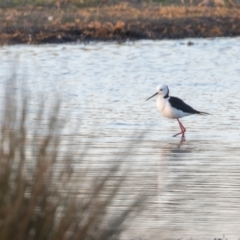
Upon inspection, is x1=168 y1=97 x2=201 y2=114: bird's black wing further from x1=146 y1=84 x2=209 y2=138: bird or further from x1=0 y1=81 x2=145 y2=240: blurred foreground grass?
x1=0 y1=81 x2=145 y2=240: blurred foreground grass

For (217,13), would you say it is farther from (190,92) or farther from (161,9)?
(190,92)

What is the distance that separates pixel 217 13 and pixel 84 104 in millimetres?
12718

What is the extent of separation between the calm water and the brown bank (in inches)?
31.2

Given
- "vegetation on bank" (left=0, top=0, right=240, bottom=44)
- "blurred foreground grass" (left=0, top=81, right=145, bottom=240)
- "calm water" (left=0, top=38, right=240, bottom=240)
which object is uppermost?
"blurred foreground grass" (left=0, top=81, right=145, bottom=240)

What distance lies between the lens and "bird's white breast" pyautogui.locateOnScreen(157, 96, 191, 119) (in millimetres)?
12812

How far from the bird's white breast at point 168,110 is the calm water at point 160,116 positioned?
0.66ft

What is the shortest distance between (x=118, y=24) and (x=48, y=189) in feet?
64.7

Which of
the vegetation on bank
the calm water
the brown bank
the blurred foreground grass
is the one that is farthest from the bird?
the brown bank

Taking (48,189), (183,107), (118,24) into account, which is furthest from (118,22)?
(48,189)

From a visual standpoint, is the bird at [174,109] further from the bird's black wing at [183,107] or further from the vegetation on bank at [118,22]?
the vegetation on bank at [118,22]

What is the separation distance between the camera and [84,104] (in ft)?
48.4

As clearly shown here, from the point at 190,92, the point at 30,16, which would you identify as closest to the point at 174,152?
the point at 190,92

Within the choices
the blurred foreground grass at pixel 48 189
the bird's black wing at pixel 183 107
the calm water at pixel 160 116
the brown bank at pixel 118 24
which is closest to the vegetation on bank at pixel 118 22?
the brown bank at pixel 118 24

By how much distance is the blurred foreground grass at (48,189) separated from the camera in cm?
462
